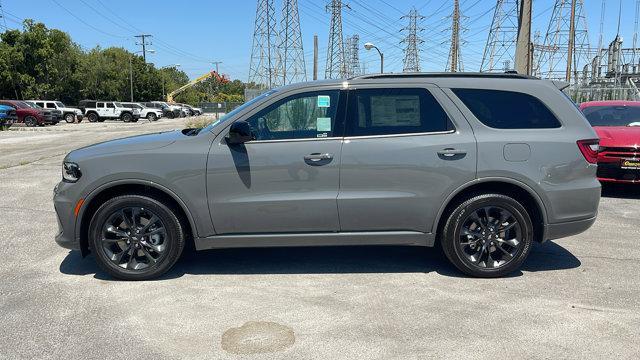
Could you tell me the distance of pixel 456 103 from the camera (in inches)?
182

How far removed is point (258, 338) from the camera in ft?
11.6

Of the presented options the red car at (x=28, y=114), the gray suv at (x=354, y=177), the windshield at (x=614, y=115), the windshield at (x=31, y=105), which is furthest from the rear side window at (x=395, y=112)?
the windshield at (x=31, y=105)

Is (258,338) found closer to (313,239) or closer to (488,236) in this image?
(313,239)

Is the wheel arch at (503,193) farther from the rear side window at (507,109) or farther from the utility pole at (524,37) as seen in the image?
the utility pole at (524,37)

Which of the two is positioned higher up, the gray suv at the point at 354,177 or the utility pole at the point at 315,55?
the utility pole at the point at 315,55

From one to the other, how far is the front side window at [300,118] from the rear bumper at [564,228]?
7.14ft

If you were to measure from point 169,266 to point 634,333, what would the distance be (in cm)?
375

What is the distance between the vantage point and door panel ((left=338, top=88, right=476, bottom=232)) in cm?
446

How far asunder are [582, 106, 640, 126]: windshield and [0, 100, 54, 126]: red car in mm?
34530

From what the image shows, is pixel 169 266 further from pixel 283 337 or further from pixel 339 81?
pixel 339 81

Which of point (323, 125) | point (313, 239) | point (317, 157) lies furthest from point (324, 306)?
point (323, 125)

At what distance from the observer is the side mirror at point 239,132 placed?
4.32m

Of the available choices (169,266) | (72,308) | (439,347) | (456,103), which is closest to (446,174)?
(456,103)

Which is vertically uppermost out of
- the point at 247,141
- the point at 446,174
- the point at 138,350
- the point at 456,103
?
the point at 456,103
